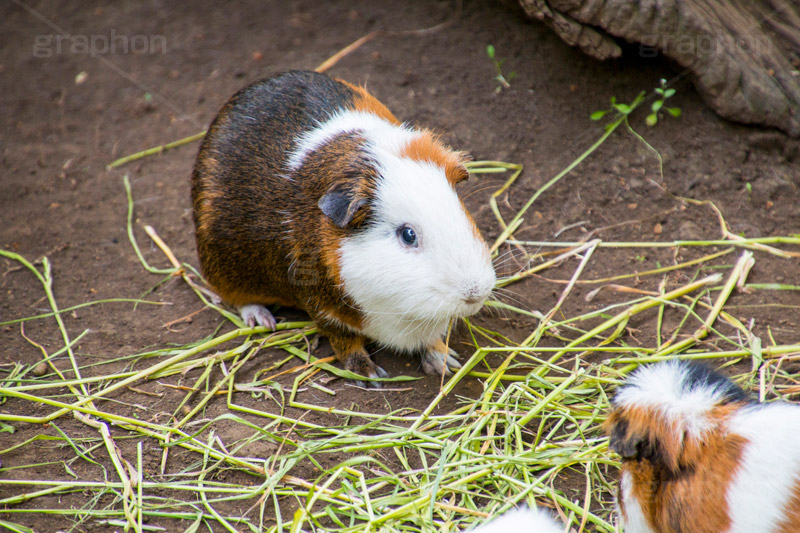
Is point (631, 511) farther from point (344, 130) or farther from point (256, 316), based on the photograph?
point (256, 316)

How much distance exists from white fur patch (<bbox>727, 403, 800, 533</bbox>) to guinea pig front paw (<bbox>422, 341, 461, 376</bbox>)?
5.08 ft

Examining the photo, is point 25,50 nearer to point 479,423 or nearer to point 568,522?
point 479,423

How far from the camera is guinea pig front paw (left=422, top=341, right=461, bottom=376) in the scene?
3365 mm

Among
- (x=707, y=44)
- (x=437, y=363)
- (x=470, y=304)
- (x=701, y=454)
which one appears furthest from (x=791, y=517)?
(x=707, y=44)

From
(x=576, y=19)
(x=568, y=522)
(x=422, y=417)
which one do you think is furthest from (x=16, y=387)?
(x=576, y=19)

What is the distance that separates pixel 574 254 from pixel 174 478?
2.40 m

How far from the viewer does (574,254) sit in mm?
3900

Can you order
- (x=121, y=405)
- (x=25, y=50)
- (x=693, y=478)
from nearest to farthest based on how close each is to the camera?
(x=693, y=478) → (x=121, y=405) → (x=25, y=50)

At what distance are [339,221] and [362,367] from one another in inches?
33.0

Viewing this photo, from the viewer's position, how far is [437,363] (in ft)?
11.1

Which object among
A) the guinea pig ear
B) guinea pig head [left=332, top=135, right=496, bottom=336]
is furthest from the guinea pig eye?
the guinea pig ear

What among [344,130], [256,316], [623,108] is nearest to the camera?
[344,130]

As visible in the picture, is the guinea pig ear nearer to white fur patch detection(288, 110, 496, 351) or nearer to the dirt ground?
white fur patch detection(288, 110, 496, 351)

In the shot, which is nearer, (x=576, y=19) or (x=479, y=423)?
(x=479, y=423)
